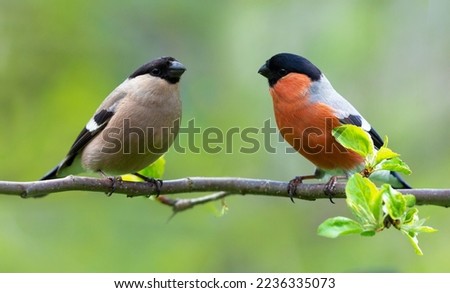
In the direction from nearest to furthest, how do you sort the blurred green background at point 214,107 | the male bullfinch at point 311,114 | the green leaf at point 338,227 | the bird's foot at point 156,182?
the green leaf at point 338,227
the bird's foot at point 156,182
the male bullfinch at point 311,114
the blurred green background at point 214,107

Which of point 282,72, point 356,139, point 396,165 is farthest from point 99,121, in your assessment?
point 396,165

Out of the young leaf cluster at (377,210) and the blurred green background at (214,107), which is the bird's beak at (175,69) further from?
the young leaf cluster at (377,210)

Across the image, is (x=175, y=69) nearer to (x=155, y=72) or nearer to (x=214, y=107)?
(x=155, y=72)

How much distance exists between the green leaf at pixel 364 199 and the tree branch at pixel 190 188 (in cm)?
53

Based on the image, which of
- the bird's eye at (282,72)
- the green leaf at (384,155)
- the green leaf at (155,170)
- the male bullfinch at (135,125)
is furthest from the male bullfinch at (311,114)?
the green leaf at (384,155)

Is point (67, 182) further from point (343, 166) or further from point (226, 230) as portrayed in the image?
point (226, 230)

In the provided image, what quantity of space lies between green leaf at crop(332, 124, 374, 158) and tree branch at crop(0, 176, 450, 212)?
1.21ft

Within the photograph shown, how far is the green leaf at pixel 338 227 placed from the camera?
2709 mm

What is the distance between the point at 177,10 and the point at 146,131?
2777 millimetres

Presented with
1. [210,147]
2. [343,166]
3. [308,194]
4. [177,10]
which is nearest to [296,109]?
[343,166]

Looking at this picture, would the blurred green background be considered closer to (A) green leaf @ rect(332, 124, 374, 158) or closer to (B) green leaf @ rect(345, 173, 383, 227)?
(A) green leaf @ rect(332, 124, 374, 158)

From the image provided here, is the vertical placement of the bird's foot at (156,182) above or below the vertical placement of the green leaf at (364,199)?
below

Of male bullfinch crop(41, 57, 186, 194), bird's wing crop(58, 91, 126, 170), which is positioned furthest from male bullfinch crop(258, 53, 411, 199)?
bird's wing crop(58, 91, 126, 170)

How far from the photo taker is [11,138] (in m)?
6.15
